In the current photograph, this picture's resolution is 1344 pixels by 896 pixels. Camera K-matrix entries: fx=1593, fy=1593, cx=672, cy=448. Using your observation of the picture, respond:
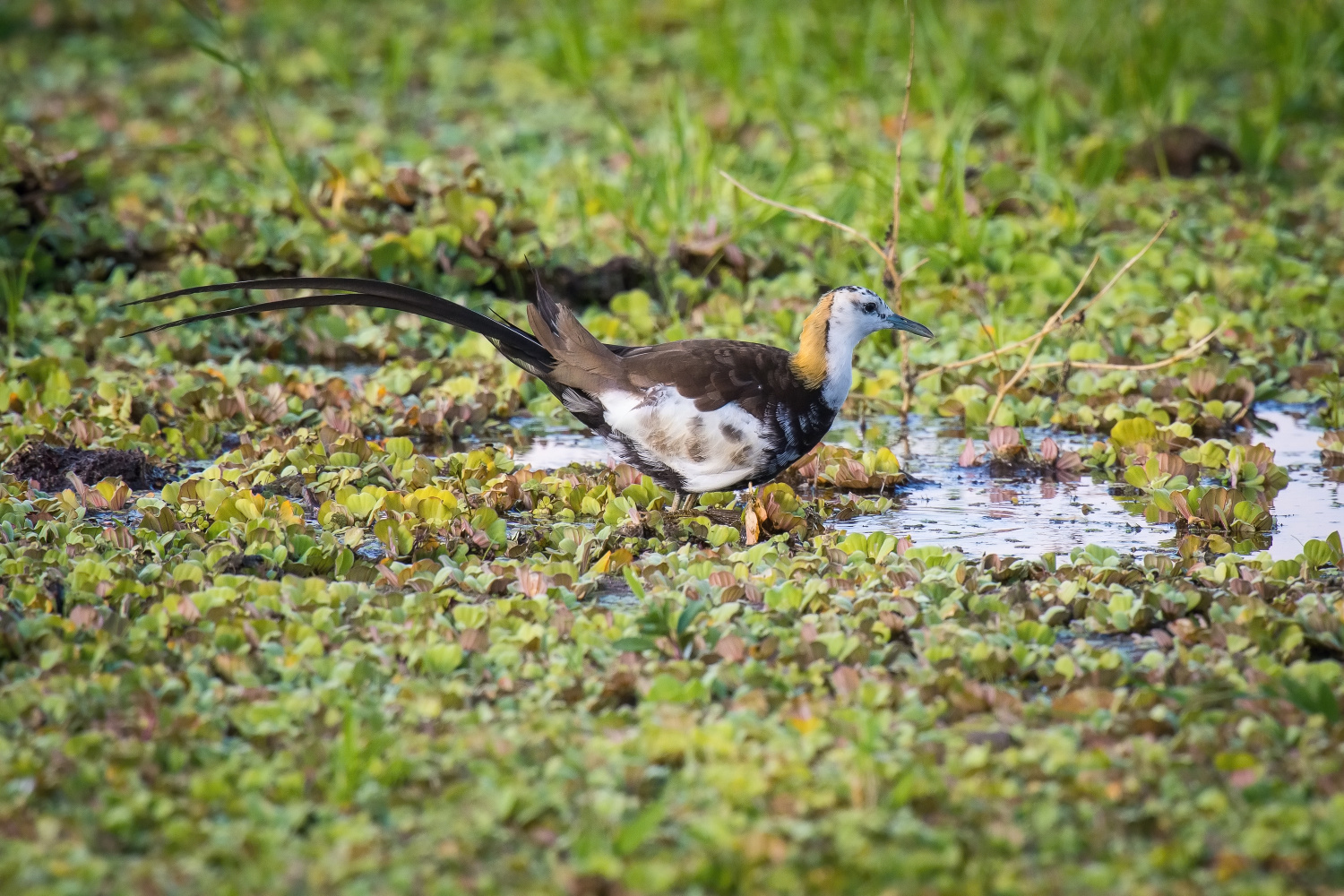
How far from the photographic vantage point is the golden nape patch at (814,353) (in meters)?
5.10

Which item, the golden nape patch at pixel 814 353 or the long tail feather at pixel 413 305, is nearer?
the long tail feather at pixel 413 305

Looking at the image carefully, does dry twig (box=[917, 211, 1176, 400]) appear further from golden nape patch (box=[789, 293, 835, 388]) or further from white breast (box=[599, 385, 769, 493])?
white breast (box=[599, 385, 769, 493])

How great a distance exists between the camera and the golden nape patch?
510cm

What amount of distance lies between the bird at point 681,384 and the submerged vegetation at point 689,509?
0.58 feet

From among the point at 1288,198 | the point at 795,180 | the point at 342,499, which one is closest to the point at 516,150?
the point at 795,180

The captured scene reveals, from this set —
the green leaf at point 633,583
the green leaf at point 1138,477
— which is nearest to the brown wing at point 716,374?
Result: the green leaf at point 633,583

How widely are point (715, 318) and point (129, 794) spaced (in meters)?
4.36

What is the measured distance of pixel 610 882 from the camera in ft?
9.62

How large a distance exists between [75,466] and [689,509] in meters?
2.08

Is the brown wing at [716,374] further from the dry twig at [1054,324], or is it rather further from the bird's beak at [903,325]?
the dry twig at [1054,324]

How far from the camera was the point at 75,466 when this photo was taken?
5.39 meters

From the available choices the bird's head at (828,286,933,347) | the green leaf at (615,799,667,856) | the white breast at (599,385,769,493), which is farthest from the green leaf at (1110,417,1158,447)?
the green leaf at (615,799,667,856)

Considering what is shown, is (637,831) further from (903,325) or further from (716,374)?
(903,325)

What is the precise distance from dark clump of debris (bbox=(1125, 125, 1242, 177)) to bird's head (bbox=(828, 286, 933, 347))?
14.8 ft
